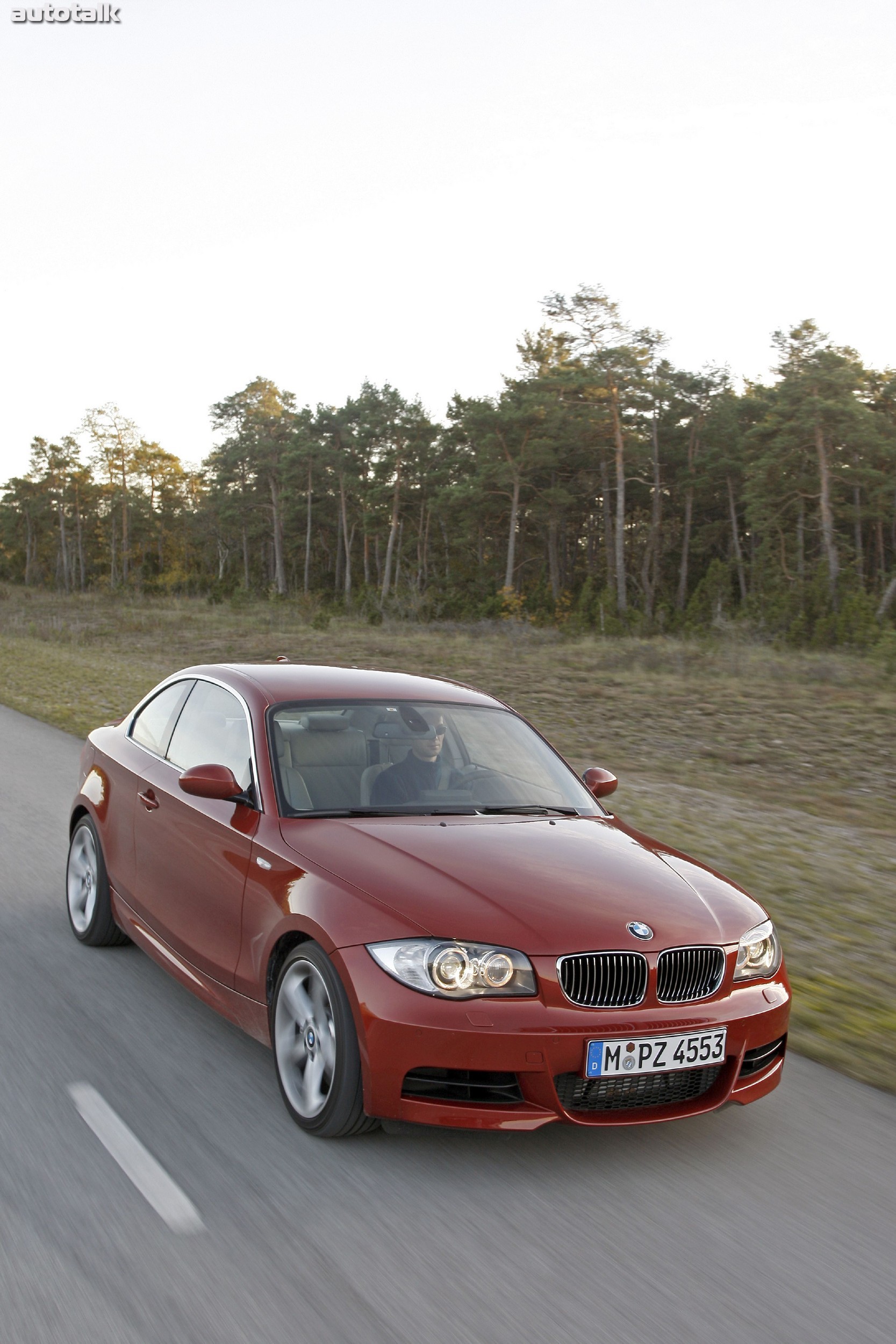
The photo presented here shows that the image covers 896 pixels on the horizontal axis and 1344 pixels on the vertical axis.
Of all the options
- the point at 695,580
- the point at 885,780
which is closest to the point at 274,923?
the point at 885,780

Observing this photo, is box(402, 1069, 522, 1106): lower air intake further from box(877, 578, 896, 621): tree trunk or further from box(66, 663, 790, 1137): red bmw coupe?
box(877, 578, 896, 621): tree trunk

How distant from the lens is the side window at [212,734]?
4969 mm

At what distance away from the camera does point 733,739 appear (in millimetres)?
15727

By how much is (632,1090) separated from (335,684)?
94.3 inches

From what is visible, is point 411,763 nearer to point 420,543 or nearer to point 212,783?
point 212,783

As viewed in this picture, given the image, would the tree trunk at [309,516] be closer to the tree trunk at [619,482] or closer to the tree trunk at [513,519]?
the tree trunk at [513,519]

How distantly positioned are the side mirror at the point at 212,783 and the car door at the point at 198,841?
0.09m

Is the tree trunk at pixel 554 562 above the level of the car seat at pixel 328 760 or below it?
above

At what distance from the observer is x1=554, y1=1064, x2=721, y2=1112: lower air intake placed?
3639 millimetres

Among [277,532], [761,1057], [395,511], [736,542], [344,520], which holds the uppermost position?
[395,511]

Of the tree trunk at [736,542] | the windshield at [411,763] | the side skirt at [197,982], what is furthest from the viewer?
the tree trunk at [736,542]

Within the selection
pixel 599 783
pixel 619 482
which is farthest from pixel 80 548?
pixel 599 783

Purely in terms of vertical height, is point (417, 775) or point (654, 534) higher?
point (654, 534)

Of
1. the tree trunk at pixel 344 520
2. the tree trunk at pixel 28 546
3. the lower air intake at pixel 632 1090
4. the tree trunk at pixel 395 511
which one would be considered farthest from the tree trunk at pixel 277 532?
the lower air intake at pixel 632 1090
